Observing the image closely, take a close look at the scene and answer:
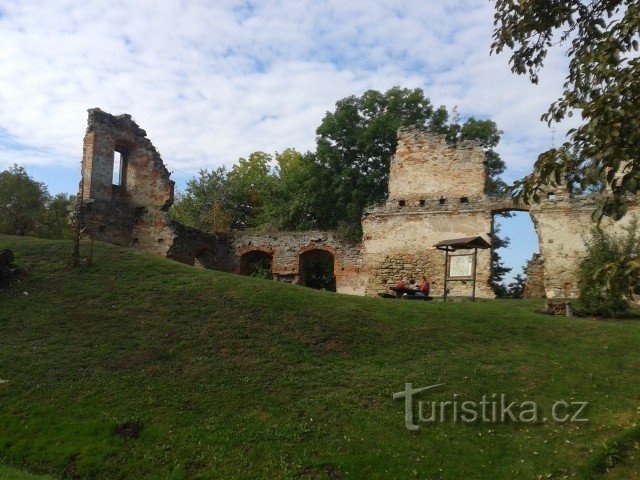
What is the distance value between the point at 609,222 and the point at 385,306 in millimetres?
9368

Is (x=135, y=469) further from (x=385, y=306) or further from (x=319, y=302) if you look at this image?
(x=385, y=306)

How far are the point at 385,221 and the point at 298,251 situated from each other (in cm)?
383

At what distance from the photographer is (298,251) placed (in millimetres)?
24266

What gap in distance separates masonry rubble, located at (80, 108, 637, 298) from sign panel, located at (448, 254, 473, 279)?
287 centimetres

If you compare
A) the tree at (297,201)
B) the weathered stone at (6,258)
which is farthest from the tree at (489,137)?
the weathered stone at (6,258)

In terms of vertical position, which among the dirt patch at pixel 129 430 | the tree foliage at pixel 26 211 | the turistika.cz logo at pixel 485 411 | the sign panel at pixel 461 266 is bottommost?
the dirt patch at pixel 129 430

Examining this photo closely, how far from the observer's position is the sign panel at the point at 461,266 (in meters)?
17.7

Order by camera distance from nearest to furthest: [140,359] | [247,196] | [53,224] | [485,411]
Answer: [485,411]
[140,359]
[53,224]
[247,196]

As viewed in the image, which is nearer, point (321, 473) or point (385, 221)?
point (321, 473)

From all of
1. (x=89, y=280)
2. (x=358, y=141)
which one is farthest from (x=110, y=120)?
(x=358, y=141)

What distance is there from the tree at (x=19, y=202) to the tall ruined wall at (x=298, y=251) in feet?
35.4

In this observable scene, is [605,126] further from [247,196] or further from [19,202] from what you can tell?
[247,196]

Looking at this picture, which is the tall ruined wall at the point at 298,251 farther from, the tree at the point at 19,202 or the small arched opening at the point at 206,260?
the tree at the point at 19,202

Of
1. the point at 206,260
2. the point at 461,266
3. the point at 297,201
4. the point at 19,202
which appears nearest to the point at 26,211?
the point at 19,202
